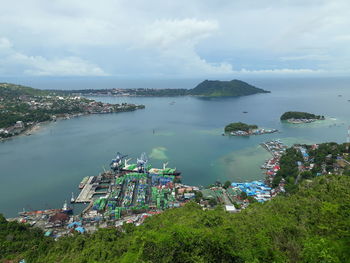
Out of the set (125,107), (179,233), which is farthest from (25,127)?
(179,233)

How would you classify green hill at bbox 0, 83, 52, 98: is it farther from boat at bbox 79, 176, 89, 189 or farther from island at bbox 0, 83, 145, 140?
boat at bbox 79, 176, 89, 189

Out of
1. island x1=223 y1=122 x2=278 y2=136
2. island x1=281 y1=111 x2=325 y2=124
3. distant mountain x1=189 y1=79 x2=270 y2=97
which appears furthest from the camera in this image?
distant mountain x1=189 y1=79 x2=270 y2=97

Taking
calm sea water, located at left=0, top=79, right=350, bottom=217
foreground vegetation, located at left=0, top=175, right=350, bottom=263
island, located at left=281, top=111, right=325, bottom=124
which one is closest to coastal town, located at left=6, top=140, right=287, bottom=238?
calm sea water, located at left=0, top=79, right=350, bottom=217

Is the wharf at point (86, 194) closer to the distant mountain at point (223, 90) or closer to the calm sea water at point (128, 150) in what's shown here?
the calm sea water at point (128, 150)

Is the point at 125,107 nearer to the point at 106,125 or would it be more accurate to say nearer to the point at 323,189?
the point at 106,125

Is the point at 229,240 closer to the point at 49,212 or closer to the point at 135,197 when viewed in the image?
the point at 135,197

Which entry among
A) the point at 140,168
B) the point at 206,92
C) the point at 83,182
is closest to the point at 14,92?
the point at 83,182
